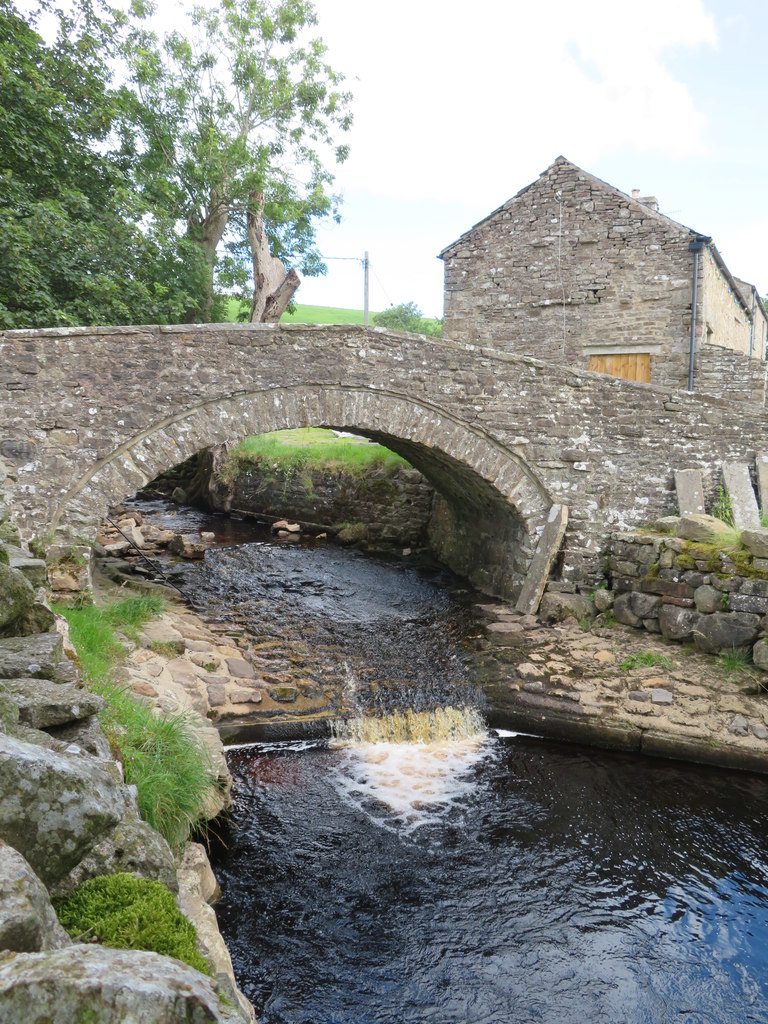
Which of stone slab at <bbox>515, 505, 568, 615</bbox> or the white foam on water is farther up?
stone slab at <bbox>515, 505, 568, 615</bbox>

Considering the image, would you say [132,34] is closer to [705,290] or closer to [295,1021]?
[705,290]

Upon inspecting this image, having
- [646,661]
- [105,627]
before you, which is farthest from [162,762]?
[646,661]

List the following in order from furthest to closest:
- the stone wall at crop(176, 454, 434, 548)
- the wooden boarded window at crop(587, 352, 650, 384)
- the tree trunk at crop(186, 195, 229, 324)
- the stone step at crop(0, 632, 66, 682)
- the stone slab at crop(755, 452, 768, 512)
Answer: the tree trunk at crop(186, 195, 229, 324), the stone wall at crop(176, 454, 434, 548), the wooden boarded window at crop(587, 352, 650, 384), the stone slab at crop(755, 452, 768, 512), the stone step at crop(0, 632, 66, 682)

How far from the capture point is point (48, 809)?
5.43 ft

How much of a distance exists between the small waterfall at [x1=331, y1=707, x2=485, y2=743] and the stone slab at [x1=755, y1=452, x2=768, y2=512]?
5356mm

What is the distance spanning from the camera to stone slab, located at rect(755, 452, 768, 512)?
9.64 metres

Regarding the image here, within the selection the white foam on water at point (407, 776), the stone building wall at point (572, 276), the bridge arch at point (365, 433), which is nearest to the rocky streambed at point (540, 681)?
the white foam on water at point (407, 776)

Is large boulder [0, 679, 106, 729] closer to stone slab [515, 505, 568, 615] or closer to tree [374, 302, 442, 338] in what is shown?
stone slab [515, 505, 568, 615]

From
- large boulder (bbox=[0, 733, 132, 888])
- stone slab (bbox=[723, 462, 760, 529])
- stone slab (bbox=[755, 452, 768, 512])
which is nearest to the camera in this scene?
large boulder (bbox=[0, 733, 132, 888])

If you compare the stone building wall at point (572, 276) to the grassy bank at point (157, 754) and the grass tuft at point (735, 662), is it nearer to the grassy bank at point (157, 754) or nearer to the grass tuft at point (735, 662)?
the grass tuft at point (735, 662)

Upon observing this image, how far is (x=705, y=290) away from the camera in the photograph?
44.4 ft

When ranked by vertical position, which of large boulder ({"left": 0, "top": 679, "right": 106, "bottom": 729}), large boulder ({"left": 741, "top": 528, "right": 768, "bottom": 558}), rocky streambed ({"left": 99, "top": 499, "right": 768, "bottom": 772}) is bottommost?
rocky streambed ({"left": 99, "top": 499, "right": 768, "bottom": 772})

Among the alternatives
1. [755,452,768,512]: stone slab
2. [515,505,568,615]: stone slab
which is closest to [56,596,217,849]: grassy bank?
[515,505,568,615]: stone slab

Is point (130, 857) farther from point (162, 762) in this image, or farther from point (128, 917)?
point (162, 762)
